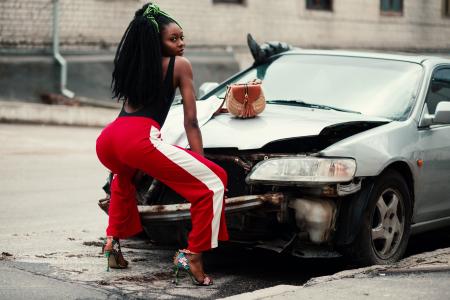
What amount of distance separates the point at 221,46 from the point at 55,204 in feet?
46.6

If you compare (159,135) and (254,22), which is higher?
(159,135)

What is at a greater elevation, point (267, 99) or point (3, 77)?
point (267, 99)

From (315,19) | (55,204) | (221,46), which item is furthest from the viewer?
(315,19)

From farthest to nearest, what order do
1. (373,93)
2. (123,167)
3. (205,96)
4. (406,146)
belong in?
(205,96)
(373,93)
(406,146)
(123,167)

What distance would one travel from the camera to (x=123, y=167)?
6.60 metres

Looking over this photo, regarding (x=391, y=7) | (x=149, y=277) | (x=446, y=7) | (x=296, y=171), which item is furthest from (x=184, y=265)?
(x=446, y=7)

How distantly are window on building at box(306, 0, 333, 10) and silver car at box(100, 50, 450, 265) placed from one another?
18.4 m

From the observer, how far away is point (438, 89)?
26.9ft

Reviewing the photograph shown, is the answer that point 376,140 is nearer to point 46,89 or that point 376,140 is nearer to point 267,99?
point 267,99

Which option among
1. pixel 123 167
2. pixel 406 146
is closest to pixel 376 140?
pixel 406 146

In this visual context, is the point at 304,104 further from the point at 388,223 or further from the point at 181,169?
the point at 181,169

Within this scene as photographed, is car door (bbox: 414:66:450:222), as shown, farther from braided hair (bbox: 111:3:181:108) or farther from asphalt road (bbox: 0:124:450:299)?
braided hair (bbox: 111:3:181:108)

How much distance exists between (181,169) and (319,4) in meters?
21.0

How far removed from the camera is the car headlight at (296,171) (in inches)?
257
